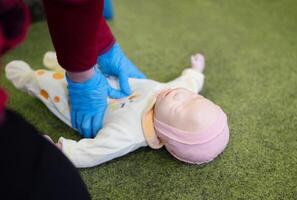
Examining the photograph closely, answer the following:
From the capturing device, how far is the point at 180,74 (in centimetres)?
112

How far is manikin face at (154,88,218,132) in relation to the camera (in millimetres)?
809

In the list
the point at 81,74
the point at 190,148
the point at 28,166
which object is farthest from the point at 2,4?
the point at 190,148

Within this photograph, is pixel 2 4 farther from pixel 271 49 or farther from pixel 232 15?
pixel 232 15

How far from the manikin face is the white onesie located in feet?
0.18

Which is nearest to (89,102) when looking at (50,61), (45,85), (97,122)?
(97,122)

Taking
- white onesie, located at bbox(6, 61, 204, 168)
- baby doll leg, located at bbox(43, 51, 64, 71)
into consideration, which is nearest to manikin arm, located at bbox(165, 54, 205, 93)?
white onesie, located at bbox(6, 61, 204, 168)

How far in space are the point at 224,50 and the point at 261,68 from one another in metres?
0.14

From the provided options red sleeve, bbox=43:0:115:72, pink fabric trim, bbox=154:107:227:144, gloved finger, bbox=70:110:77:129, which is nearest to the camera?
red sleeve, bbox=43:0:115:72

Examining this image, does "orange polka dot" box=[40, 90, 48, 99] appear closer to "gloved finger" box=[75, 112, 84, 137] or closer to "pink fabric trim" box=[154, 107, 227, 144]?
"gloved finger" box=[75, 112, 84, 137]

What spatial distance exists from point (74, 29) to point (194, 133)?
1.00ft

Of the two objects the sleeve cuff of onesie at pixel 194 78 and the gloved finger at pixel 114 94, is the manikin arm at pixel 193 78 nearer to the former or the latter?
the sleeve cuff of onesie at pixel 194 78

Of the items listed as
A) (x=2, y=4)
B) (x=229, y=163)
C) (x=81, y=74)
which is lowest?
(x=229, y=163)

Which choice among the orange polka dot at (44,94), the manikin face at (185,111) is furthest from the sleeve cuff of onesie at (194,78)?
the orange polka dot at (44,94)

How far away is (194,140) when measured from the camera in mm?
808
